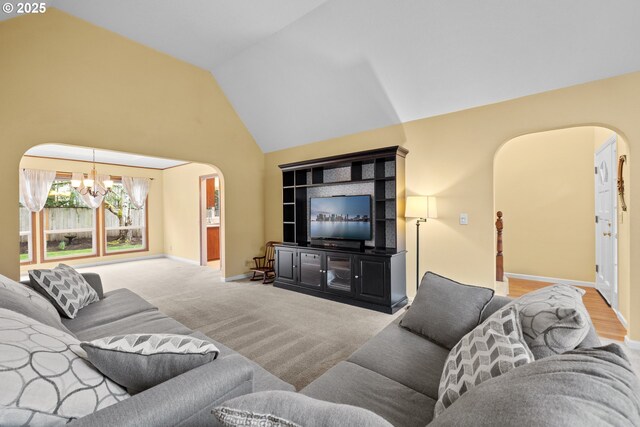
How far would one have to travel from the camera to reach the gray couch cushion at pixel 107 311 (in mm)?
2078

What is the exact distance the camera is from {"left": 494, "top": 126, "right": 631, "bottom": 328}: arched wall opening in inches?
176

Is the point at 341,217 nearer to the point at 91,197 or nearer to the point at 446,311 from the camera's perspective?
the point at 446,311

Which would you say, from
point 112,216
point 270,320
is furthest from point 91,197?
point 270,320

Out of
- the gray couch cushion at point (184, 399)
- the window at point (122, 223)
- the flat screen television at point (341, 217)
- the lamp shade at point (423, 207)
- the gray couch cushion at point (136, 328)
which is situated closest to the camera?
the gray couch cushion at point (184, 399)

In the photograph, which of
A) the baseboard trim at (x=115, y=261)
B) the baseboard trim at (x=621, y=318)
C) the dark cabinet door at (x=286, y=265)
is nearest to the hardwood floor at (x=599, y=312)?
the baseboard trim at (x=621, y=318)

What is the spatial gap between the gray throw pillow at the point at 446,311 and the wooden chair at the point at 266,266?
344 centimetres

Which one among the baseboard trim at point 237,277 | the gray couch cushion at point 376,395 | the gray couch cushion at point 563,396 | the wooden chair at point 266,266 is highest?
the gray couch cushion at point 563,396

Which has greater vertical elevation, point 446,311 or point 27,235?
point 27,235

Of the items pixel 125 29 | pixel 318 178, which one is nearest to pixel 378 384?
pixel 318 178

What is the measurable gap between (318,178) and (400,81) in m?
2.05

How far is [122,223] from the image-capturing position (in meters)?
7.57

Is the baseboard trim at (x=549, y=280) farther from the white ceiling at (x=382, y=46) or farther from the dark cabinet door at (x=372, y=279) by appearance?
the white ceiling at (x=382, y=46)

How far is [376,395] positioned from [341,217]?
3203 mm

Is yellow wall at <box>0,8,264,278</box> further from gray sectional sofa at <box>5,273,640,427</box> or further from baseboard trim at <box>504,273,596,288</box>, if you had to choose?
baseboard trim at <box>504,273,596,288</box>
